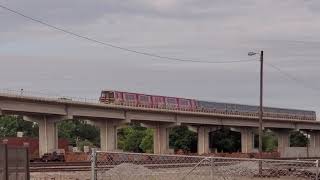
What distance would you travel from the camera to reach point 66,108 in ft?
270

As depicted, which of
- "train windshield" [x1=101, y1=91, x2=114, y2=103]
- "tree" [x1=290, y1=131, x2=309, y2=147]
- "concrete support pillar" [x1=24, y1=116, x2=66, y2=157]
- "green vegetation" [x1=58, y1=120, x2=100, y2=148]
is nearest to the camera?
"concrete support pillar" [x1=24, y1=116, x2=66, y2=157]

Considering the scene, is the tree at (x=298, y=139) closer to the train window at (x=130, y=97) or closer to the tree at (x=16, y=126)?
the tree at (x=16, y=126)

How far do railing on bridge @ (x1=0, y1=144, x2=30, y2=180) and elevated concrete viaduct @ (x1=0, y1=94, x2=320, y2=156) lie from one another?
59.3 meters

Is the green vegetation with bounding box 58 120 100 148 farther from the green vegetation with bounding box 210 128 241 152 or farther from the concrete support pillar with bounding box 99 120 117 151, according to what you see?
the concrete support pillar with bounding box 99 120 117 151

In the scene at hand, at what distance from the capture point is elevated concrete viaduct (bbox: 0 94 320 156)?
7656 centimetres

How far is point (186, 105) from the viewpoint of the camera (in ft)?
343

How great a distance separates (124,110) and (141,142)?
56.2 metres

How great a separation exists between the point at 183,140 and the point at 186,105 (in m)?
38.0

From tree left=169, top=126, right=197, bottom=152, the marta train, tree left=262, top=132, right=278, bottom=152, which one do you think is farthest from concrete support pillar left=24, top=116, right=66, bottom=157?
tree left=262, top=132, right=278, bottom=152

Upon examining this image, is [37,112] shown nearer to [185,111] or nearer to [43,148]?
[43,148]

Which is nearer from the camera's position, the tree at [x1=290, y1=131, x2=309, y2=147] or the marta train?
the marta train

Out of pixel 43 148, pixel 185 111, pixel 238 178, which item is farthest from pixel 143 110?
pixel 238 178

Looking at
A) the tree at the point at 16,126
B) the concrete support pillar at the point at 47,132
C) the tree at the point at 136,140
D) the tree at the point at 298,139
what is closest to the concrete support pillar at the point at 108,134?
the concrete support pillar at the point at 47,132

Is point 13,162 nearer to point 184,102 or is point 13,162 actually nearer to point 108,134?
point 108,134
